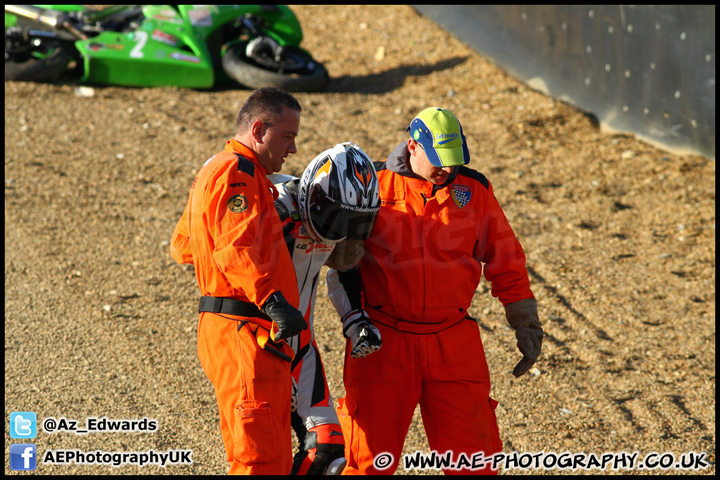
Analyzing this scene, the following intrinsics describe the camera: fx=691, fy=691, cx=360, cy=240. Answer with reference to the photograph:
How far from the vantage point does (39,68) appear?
30.8ft

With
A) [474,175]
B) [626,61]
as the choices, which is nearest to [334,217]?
[474,175]

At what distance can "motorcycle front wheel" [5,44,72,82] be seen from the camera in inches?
370

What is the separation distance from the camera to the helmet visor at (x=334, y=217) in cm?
335

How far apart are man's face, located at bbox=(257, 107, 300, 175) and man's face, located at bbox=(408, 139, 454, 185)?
795mm

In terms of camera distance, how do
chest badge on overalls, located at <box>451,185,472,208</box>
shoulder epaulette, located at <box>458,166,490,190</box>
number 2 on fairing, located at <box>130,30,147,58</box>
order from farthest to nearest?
1. number 2 on fairing, located at <box>130,30,147,58</box>
2. shoulder epaulette, located at <box>458,166,490,190</box>
3. chest badge on overalls, located at <box>451,185,472,208</box>

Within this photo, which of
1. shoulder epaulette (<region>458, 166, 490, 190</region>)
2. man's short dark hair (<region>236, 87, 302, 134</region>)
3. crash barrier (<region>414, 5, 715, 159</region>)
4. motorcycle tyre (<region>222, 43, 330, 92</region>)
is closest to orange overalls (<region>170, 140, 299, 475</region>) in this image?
man's short dark hair (<region>236, 87, 302, 134</region>)

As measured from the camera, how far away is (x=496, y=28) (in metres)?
10.6

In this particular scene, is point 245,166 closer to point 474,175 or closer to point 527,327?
point 474,175

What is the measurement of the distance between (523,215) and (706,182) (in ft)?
7.18

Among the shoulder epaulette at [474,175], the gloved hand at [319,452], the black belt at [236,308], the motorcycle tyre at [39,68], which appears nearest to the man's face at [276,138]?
the black belt at [236,308]

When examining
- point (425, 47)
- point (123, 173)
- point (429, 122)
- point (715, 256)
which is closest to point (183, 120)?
point (123, 173)

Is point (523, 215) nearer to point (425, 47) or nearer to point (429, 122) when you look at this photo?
point (429, 122)

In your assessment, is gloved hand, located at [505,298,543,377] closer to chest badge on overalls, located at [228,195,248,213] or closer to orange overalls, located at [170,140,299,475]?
orange overalls, located at [170,140,299,475]

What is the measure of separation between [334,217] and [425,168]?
2.37 ft
